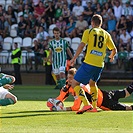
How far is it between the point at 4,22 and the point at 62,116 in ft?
53.9

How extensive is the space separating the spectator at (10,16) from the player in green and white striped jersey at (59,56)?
755 centimetres

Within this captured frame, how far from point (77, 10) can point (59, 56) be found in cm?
754

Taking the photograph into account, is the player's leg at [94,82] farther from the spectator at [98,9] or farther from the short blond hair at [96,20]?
the spectator at [98,9]

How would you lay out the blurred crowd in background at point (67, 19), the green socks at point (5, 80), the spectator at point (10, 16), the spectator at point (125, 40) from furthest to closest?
the spectator at point (10, 16)
the blurred crowd in background at point (67, 19)
the spectator at point (125, 40)
the green socks at point (5, 80)

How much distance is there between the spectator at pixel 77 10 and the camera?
26.6 m

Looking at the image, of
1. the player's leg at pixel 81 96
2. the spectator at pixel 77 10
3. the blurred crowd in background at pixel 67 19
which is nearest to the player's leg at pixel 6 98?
the player's leg at pixel 81 96

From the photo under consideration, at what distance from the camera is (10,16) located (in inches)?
1069

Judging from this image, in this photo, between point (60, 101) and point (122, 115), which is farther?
point (60, 101)

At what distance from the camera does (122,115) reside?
36.6 feet

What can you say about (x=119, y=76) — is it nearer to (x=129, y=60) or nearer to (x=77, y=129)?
(x=129, y=60)

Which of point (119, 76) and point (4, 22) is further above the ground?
point (4, 22)

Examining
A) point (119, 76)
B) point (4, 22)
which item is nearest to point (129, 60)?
point (119, 76)

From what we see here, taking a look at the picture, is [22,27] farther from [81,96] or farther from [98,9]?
[81,96]

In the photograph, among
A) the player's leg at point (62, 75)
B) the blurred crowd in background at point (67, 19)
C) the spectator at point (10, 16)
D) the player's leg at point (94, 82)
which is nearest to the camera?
the player's leg at point (94, 82)
